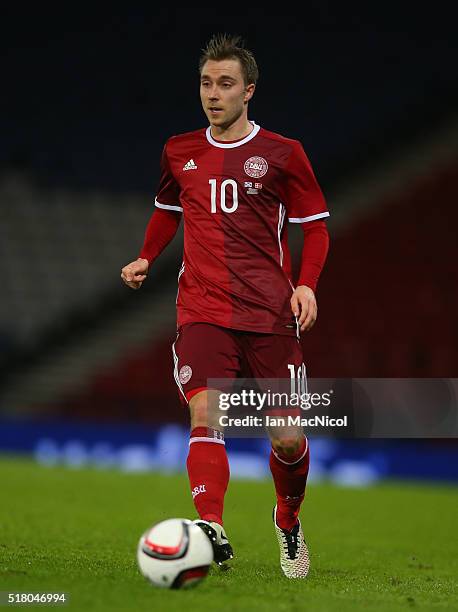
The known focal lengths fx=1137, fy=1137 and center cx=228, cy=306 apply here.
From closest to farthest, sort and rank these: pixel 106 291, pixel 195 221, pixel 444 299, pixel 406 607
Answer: pixel 406 607
pixel 195 221
pixel 444 299
pixel 106 291

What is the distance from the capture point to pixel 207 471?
4.47 m

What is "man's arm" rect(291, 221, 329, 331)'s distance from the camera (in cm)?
461

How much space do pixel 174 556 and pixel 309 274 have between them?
1537mm

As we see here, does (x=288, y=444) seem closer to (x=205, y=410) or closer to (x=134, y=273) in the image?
(x=205, y=410)

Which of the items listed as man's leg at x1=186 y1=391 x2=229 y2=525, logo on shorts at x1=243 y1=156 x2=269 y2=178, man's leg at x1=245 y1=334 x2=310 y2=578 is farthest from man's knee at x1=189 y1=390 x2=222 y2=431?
logo on shorts at x1=243 y1=156 x2=269 y2=178

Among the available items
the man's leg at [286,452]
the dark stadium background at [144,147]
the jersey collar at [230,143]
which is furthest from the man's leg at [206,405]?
the dark stadium background at [144,147]

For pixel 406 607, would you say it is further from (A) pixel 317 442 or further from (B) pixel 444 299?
(B) pixel 444 299

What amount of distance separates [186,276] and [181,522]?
52.3 inches

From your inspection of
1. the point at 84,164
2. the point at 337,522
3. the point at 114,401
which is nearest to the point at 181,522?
the point at 337,522

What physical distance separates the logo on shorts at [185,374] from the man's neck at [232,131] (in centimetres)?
104

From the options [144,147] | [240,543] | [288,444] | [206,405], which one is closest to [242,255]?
[206,405]

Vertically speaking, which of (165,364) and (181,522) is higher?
(165,364)

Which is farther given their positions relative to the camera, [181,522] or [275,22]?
[275,22]

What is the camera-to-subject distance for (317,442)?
1296cm
